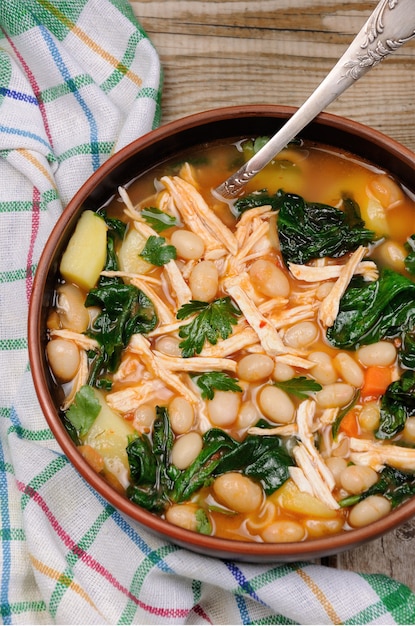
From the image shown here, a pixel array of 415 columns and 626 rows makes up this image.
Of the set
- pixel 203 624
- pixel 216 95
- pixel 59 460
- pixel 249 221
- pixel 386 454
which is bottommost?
pixel 203 624

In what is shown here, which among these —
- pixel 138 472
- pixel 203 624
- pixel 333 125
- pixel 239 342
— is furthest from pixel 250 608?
pixel 333 125

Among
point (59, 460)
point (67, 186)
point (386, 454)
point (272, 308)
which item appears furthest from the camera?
point (67, 186)

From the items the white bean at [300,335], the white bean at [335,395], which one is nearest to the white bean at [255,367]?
the white bean at [300,335]

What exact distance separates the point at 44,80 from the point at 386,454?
2.30 meters

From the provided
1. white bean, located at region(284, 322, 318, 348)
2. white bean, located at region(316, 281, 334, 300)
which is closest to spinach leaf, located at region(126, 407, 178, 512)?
white bean, located at region(284, 322, 318, 348)

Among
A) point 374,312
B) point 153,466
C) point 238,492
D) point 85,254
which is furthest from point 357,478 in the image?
point 85,254

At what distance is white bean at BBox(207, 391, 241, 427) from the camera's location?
2945mm

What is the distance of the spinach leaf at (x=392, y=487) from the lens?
2891 millimetres

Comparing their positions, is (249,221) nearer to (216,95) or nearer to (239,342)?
(239,342)

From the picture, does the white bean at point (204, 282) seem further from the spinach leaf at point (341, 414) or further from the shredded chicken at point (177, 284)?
the spinach leaf at point (341, 414)

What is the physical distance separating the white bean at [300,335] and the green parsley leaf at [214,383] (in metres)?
0.27

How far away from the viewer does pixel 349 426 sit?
2.98 m

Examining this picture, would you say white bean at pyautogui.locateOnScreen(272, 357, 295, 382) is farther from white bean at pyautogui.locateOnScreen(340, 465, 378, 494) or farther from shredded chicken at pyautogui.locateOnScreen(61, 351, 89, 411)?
shredded chicken at pyautogui.locateOnScreen(61, 351, 89, 411)

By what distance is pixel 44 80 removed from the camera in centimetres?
368
